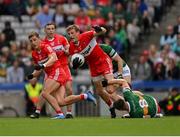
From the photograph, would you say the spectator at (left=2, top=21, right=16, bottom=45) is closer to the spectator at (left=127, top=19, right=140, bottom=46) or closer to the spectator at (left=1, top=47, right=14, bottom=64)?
the spectator at (left=1, top=47, right=14, bottom=64)

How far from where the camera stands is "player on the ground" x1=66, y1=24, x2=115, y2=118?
21.4 meters

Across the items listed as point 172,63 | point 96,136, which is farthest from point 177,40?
point 96,136

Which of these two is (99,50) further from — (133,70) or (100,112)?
(133,70)

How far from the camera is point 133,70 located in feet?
101

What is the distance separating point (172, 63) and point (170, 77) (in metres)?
0.45

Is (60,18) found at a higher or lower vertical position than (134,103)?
higher

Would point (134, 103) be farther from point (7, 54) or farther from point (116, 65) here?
point (7, 54)

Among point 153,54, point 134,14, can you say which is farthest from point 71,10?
point 153,54

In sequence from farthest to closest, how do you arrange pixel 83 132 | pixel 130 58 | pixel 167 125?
1. pixel 130 58
2. pixel 167 125
3. pixel 83 132

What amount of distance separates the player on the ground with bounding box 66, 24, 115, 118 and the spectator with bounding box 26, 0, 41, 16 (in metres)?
13.4

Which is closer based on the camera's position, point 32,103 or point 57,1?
point 32,103

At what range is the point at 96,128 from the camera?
56.9 ft

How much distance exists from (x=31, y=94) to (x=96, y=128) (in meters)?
11.7

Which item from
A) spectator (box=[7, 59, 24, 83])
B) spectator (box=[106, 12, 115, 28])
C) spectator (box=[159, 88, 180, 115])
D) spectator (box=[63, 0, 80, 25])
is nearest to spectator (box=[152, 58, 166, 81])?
spectator (box=[159, 88, 180, 115])
